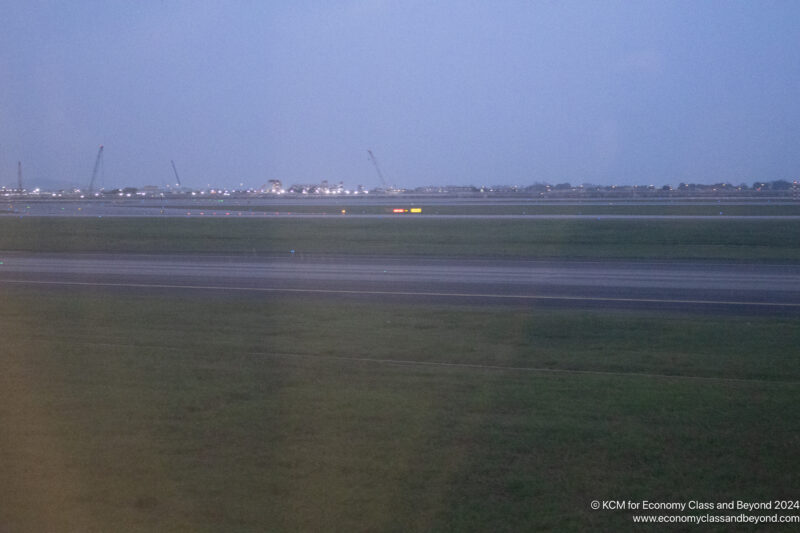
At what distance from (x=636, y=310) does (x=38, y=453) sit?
12436 millimetres

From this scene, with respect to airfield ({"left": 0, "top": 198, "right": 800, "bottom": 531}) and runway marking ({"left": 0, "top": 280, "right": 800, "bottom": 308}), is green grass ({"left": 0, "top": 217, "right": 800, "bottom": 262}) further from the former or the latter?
runway marking ({"left": 0, "top": 280, "right": 800, "bottom": 308})

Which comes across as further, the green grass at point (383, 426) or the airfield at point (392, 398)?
the airfield at point (392, 398)

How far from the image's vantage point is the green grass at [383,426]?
17.3 feet

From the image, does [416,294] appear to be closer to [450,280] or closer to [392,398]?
[450,280]

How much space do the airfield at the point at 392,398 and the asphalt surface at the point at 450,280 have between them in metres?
0.18

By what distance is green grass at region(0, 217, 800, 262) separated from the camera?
29.6 m

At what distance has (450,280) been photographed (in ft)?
67.5

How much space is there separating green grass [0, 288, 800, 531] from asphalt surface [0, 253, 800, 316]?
149 inches

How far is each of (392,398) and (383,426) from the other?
108 centimetres

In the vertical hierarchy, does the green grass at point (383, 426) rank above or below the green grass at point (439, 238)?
below

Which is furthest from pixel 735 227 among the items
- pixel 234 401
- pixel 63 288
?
pixel 234 401

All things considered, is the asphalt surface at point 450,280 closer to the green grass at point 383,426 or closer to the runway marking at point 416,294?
the runway marking at point 416,294

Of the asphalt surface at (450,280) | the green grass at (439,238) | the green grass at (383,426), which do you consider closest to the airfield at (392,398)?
the green grass at (383,426)

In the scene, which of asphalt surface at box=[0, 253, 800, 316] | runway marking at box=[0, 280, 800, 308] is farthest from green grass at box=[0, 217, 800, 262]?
runway marking at box=[0, 280, 800, 308]
